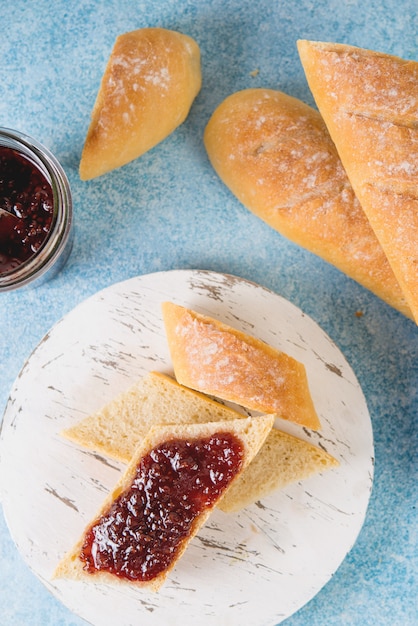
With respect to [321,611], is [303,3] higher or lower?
higher

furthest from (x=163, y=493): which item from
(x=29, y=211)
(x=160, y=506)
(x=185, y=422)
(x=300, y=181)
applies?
(x=300, y=181)

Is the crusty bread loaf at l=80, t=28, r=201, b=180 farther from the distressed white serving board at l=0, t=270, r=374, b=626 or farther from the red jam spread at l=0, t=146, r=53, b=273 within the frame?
the distressed white serving board at l=0, t=270, r=374, b=626

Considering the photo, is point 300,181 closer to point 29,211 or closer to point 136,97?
point 136,97

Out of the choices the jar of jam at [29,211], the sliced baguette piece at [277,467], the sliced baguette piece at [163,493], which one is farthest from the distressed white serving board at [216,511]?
the jar of jam at [29,211]

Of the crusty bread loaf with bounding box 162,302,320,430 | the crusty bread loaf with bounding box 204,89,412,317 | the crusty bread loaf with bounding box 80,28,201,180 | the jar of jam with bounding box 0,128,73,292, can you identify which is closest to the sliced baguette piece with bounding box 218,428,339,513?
the crusty bread loaf with bounding box 162,302,320,430

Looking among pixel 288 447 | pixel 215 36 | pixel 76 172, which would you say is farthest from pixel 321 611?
pixel 215 36

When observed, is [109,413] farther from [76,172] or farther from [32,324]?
[76,172]
